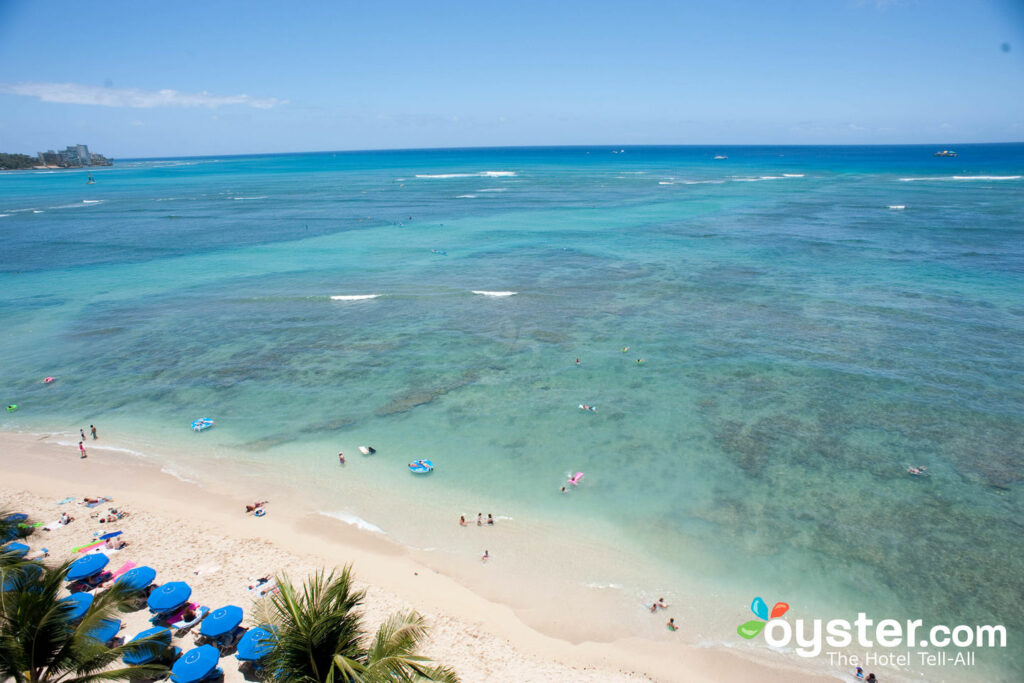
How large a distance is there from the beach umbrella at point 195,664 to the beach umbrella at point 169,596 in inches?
87.1

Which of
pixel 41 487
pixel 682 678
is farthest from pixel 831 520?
pixel 41 487

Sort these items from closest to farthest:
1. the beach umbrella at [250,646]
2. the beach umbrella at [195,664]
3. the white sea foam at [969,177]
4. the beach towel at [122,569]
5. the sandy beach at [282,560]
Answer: the beach umbrella at [195,664] < the beach umbrella at [250,646] < the sandy beach at [282,560] < the beach towel at [122,569] < the white sea foam at [969,177]

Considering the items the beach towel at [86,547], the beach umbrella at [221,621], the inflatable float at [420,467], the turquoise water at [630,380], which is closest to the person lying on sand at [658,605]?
the turquoise water at [630,380]

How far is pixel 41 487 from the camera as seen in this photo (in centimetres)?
2627

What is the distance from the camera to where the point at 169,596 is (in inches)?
704

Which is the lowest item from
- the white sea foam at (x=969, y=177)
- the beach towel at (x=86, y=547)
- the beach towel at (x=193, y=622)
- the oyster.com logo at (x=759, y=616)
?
the oyster.com logo at (x=759, y=616)

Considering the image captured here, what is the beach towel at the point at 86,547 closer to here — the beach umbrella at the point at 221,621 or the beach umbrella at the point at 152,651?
the beach umbrella at the point at 221,621

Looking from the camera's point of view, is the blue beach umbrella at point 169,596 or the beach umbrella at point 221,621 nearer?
the beach umbrella at point 221,621

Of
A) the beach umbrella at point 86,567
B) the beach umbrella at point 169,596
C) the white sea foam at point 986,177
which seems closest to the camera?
the beach umbrella at point 169,596

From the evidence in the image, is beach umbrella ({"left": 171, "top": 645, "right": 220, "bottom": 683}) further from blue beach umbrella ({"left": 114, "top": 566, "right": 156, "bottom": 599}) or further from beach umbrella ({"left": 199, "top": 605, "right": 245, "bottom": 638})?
blue beach umbrella ({"left": 114, "top": 566, "right": 156, "bottom": 599})

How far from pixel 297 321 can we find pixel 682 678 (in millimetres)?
41174

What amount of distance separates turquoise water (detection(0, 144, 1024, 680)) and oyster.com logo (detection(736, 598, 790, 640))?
1.13 ft

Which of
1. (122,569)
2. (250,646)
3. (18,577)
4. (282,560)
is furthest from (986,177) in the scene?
(18,577)

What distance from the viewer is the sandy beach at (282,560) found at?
17.1 meters
